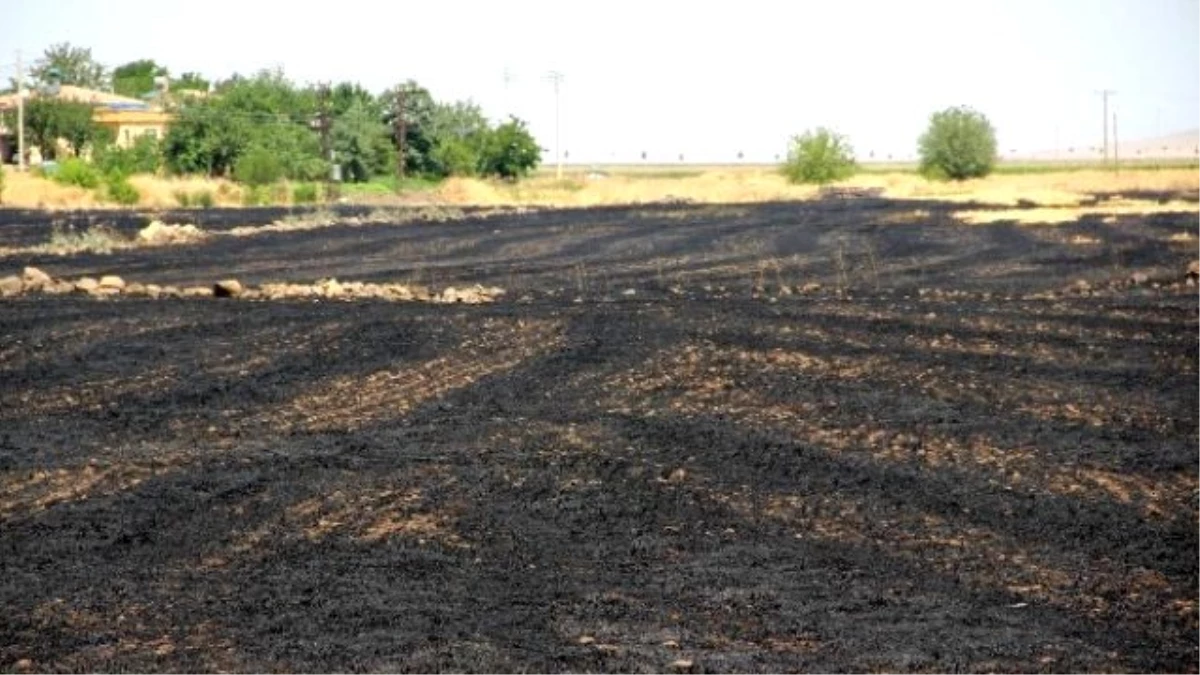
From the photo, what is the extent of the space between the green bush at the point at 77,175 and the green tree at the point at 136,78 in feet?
259

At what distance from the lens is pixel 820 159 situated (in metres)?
107

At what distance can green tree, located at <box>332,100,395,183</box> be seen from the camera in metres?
97.6

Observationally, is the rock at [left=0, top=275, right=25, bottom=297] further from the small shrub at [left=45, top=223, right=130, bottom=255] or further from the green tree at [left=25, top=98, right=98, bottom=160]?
the green tree at [left=25, top=98, right=98, bottom=160]

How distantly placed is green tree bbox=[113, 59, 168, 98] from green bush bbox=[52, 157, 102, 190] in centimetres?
7886

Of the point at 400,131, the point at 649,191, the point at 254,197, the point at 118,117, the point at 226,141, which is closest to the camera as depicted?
the point at 254,197

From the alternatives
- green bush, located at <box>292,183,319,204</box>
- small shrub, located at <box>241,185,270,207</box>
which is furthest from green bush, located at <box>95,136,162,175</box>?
small shrub, located at <box>241,185,270,207</box>

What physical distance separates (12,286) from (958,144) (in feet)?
284

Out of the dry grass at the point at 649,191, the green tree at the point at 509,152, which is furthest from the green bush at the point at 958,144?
the green tree at the point at 509,152

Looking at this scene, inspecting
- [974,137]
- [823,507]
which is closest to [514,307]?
[823,507]

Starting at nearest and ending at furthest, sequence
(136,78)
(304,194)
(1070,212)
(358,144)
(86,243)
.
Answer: (86,243), (1070,212), (304,194), (358,144), (136,78)

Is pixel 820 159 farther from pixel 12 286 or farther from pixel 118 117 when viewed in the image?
pixel 12 286

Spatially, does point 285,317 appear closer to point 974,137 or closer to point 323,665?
point 323,665

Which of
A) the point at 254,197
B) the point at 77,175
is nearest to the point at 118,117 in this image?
the point at 77,175

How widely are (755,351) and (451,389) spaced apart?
3444 mm
